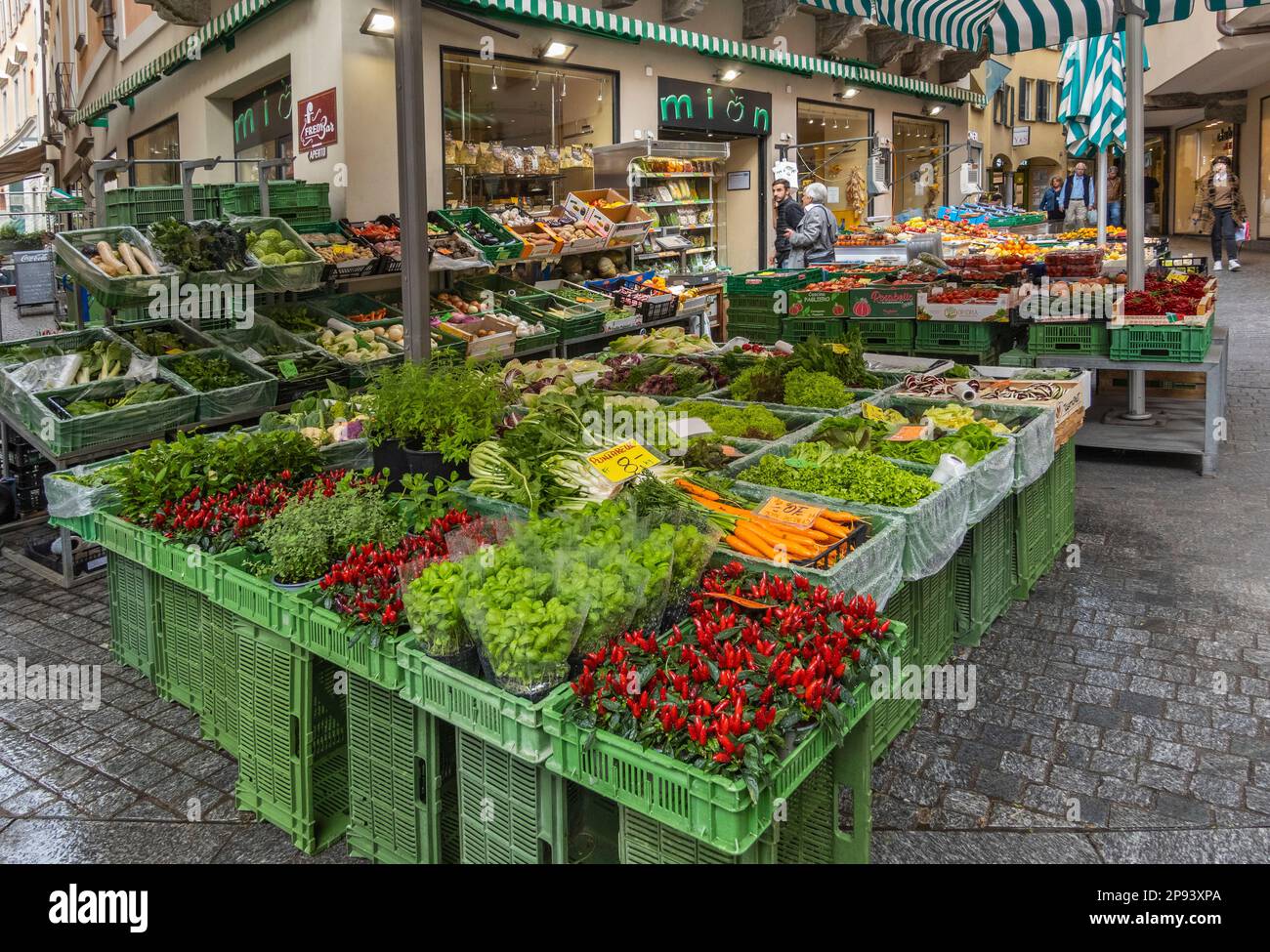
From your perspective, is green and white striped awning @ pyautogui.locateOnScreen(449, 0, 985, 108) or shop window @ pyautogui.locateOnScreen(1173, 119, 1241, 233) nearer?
green and white striped awning @ pyautogui.locateOnScreen(449, 0, 985, 108)

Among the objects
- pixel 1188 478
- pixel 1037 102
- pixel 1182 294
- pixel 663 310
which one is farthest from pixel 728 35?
pixel 1037 102

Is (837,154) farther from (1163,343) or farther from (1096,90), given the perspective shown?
(1163,343)

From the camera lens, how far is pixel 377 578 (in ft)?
9.62

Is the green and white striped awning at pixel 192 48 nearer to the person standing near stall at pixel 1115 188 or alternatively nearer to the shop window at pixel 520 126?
the shop window at pixel 520 126

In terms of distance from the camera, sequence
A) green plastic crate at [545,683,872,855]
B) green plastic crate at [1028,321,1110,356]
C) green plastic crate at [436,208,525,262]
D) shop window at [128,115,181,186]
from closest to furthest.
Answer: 1. green plastic crate at [545,683,872,855]
2. green plastic crate at [1028,321,1110,356]
3. green plastic crate at [436,208,525,262]
4. shop window at [128,115,181,186]

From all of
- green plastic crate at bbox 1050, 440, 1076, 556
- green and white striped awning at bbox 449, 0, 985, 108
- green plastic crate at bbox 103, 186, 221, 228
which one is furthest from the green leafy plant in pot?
green and white striped awning at bbox 449, 0, 985, 108

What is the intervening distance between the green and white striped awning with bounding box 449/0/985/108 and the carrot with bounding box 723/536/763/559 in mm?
8137

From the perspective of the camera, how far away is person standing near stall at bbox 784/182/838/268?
12.5m

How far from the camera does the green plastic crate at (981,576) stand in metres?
4.58

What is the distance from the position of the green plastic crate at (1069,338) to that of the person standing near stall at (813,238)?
5022mm

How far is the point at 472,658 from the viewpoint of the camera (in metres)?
2.64

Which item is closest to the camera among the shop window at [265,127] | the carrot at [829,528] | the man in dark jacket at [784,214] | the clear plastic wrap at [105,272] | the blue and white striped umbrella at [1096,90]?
the carrot at [829,528]

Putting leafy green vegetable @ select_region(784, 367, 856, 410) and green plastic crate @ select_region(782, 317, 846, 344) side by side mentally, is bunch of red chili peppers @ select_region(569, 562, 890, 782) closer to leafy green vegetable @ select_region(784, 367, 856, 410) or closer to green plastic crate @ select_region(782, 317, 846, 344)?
leafy green vegetable @ select_region(784, 367, 856, 410)

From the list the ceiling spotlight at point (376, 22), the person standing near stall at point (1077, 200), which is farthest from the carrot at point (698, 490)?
the person standing near stall at point (1077, 200)
